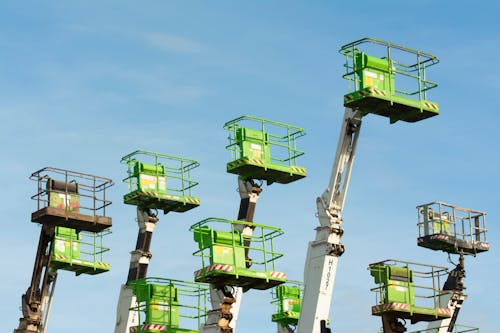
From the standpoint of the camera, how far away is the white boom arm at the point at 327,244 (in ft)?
134

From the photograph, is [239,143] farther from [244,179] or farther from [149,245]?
[149,245]

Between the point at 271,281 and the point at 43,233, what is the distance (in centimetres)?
1277

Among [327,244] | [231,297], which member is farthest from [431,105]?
[231,297]

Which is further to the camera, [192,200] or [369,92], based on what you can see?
[192,200]

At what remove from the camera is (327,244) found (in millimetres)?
41031

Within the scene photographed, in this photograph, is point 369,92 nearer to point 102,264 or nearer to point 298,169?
point 298,169

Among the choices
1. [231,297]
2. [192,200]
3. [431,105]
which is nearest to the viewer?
[431,105]

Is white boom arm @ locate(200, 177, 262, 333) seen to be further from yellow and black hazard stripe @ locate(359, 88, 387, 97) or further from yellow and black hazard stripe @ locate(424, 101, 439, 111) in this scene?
yellow and black hazard stripe @ locate(424, 101, 439, 111)

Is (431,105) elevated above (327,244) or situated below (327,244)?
above

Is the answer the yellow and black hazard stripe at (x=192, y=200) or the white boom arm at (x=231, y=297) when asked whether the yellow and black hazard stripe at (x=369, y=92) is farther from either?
the yellow and black hazard stripe at (x=192, y=200)

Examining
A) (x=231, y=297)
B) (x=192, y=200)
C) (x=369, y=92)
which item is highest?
(x=369, y=92)

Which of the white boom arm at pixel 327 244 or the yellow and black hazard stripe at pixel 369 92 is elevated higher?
Result: the yellow and black hazard stripe at pixel 369 92

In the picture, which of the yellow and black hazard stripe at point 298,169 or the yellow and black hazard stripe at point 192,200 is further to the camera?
the yellow and black hazard stripe at point 192,200

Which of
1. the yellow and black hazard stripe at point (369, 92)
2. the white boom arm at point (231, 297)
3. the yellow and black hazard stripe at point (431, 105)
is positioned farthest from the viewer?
the white boom arm at point (231, 297)
